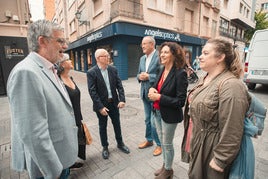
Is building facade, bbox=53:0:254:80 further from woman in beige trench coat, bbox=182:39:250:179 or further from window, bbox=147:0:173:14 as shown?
woman in beige trench coat, bbox=182:39:250:179

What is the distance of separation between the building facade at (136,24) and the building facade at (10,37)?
15.9ft

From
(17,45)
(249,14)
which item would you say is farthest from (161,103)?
(249,14)

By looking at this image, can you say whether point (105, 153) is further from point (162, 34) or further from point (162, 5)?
point (162, 5)

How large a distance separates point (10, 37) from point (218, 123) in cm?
937

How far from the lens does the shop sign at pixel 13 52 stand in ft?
24.3

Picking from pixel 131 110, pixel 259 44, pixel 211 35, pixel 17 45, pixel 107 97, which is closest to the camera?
pixel 107 97

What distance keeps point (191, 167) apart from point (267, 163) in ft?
6.31

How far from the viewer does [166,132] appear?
2.12 metres

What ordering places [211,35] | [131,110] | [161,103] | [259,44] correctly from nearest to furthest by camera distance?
[161,103]
[131,110]
[259,44]
[211,35]

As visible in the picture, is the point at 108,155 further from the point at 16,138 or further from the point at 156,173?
the point at 16,138

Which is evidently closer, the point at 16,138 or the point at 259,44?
the point at 16,138

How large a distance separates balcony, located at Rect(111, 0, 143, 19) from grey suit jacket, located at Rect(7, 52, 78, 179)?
987 centimetres

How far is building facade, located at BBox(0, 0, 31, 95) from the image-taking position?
290 inches

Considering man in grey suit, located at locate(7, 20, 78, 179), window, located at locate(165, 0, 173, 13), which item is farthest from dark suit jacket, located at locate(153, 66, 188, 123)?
Answer: window, located at locate(165, 0, 173, 13)
